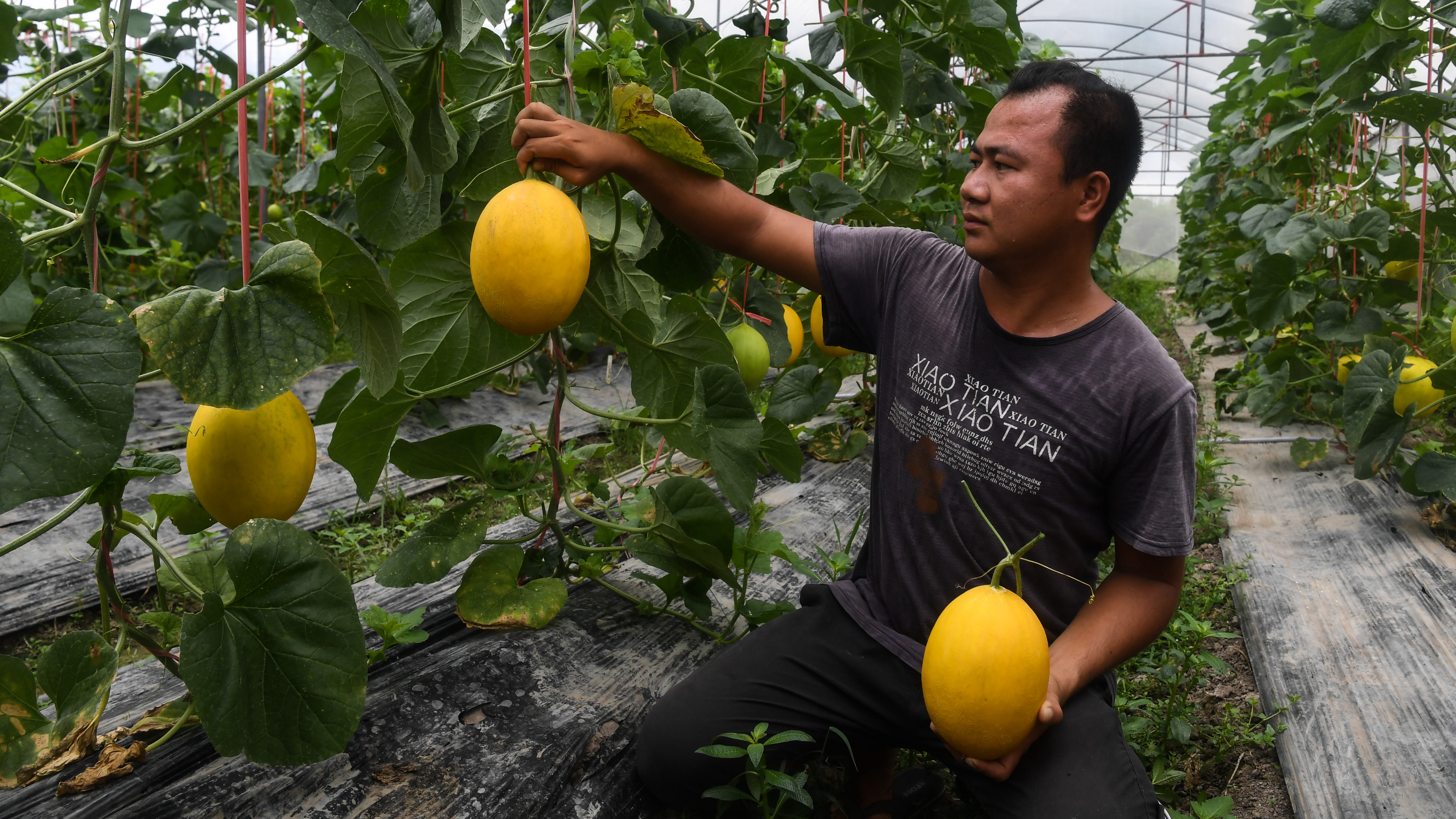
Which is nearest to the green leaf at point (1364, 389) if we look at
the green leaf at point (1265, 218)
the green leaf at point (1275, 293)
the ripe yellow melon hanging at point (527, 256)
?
the green leaf at point (1275, 293)

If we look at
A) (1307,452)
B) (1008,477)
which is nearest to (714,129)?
(1008,477)

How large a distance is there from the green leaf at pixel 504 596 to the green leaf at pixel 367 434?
22 cm

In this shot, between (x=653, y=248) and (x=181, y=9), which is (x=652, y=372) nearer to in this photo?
(x=653, y=248)

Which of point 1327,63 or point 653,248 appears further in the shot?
point 1327,63

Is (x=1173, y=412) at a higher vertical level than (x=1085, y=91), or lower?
lower

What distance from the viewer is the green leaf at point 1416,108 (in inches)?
86.3

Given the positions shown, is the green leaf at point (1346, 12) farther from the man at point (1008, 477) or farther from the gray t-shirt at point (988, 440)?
the gray t-shirt at point (988, 440)

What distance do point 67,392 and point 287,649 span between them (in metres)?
0.32

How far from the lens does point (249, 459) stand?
0.91m

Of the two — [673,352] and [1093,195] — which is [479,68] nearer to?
[673,352]

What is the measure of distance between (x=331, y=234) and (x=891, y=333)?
95 cm

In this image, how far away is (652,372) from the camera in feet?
4.74

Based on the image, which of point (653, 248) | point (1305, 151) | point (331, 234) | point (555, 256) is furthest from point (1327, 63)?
point (331, 234)

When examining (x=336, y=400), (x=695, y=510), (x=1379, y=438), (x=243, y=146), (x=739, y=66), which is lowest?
(x=1379, y=438)
